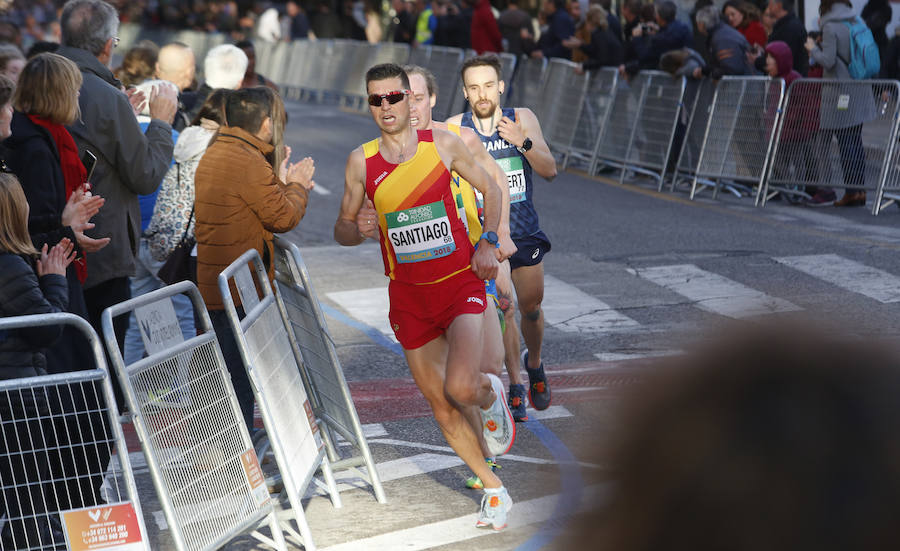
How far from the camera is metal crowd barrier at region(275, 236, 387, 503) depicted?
5852 mm

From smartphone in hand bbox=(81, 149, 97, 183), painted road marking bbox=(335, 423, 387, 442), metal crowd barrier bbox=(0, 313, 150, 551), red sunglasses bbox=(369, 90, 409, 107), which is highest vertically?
red sunglasses bbox=(369, 90, 409, 107)

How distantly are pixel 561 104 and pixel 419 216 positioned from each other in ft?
41.7

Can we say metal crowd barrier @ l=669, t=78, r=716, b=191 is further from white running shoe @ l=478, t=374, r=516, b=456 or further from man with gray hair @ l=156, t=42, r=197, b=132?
white running shoe @ l=478, t=374, r=516, b=456

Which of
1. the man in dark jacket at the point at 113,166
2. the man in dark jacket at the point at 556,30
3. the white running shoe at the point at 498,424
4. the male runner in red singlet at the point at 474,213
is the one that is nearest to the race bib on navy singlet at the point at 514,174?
the male runner in red singlet at the point at 474,213

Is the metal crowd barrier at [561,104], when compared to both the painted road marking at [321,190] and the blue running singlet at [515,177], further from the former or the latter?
the blue running singlet at [515,177]

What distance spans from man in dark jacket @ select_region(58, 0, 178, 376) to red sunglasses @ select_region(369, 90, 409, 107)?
1463mm

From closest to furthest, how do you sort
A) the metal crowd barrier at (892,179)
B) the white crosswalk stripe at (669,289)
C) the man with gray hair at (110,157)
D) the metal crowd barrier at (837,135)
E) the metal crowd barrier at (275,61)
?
the man with gray hair at (110,157), the white crosswalk stripe at (669,289), the metal crowd barrier at (892,179), the metal crowd barrier at (837,135), the metal crowd barrier at (275,61)

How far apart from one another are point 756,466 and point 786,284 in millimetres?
9760

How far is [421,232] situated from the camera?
5637mm

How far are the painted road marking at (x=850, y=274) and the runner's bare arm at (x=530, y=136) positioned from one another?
3.94m

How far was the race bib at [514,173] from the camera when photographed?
7.12 metres

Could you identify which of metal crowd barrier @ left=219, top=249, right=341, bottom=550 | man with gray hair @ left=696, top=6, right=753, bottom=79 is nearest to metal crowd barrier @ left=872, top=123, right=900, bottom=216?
man with gray hair @ left=696, top=6, right=753, bottom=79

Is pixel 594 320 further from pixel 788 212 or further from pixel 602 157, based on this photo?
pixel 602 157

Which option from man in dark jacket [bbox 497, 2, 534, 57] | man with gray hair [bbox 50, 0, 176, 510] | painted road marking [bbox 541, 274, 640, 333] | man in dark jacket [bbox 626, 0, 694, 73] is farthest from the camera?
man in dark jacket [bbox 497, 2, 534, 57]
